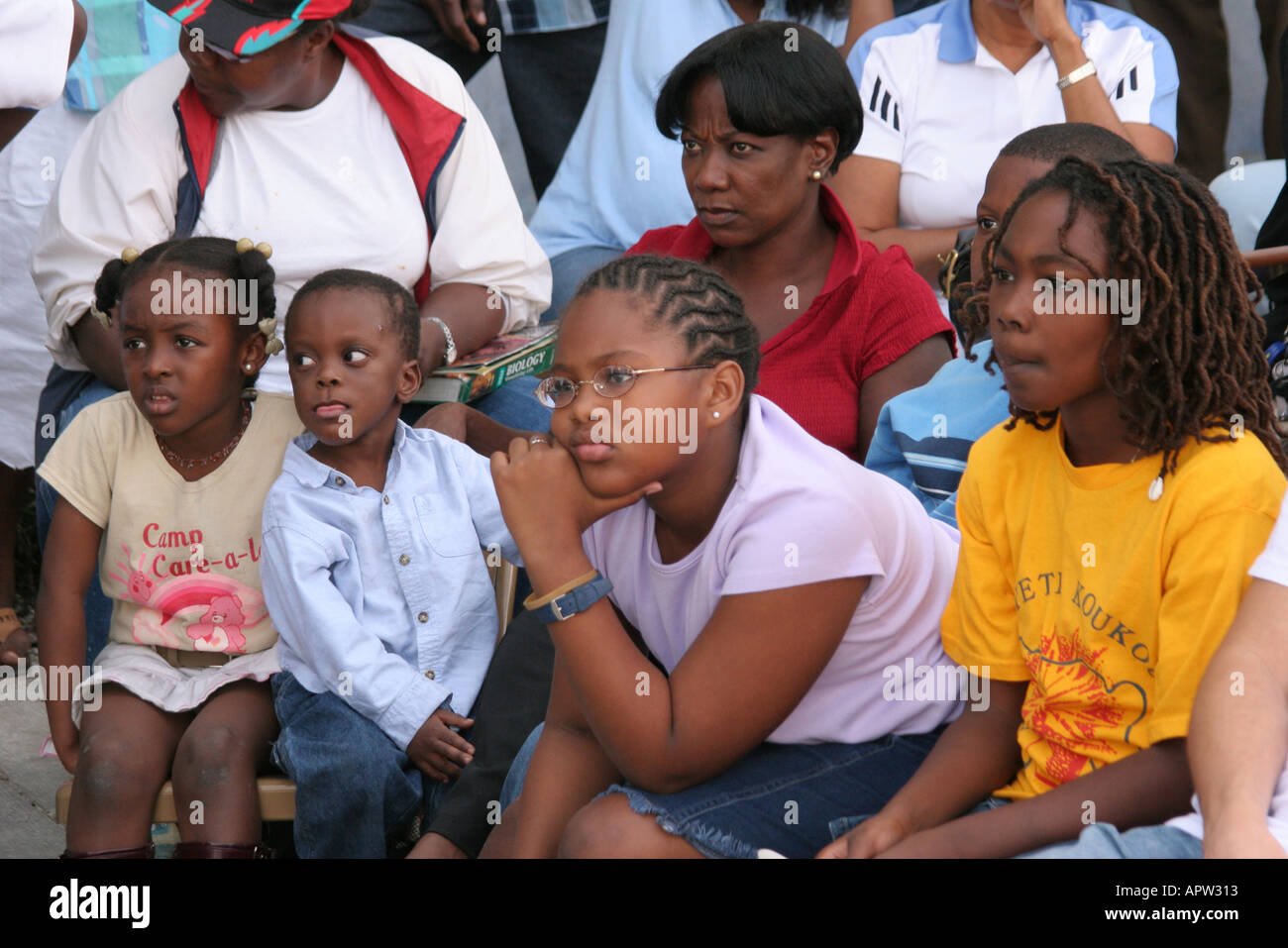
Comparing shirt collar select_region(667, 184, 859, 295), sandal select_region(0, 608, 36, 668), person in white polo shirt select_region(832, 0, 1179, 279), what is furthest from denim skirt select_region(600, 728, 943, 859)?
sandal select_region(0, 608, 36, 668)

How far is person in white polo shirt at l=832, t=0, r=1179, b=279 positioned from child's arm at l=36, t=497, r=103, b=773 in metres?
1.95

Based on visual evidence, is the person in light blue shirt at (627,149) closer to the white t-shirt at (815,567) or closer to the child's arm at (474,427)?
the child's arm at (474,427)

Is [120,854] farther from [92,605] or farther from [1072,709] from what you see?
[1072,709]

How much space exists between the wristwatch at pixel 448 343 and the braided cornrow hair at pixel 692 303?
1107 millimetres

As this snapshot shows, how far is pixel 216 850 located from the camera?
2393 mm

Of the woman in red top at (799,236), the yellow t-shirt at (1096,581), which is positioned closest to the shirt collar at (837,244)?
the woman in red top at (799,236)

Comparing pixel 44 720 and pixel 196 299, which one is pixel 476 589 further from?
pixel 44 720

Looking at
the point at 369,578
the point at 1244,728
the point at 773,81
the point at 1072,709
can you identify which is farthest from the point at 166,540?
the point at 1244,728

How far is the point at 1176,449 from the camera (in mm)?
1794

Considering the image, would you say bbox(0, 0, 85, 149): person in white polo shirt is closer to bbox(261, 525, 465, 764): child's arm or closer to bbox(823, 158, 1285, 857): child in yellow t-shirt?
bbox(261, 525, 465, 764): child's arm

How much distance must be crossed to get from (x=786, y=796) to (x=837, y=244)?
1380 millimetres

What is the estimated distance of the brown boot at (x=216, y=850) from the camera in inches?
94.0

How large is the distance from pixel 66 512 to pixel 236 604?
1.17ft
